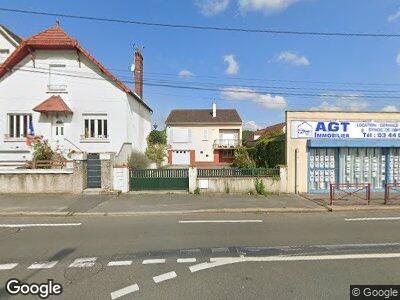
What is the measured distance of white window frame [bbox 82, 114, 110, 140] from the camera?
756 inches

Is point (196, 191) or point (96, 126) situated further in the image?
point (96, 126)

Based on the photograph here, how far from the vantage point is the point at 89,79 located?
19.1 metres

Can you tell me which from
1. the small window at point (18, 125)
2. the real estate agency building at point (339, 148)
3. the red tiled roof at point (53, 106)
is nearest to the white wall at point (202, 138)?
the red tiled roof at point (53, 106)

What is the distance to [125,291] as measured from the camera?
4.38m

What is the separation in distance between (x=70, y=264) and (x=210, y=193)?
8778mm

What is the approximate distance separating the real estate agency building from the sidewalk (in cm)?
192

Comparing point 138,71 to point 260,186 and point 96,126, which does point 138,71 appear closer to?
point 96,126

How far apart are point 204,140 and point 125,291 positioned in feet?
118

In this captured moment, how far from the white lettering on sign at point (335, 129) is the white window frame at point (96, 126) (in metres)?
11.6

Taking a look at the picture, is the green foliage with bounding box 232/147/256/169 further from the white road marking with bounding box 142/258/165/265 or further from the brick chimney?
the brick chimney

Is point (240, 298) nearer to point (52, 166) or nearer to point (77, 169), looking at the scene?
point (77, 169)

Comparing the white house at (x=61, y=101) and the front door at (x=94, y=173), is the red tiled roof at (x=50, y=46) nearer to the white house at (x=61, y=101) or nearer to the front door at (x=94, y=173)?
the white house at (x=61, y=101)

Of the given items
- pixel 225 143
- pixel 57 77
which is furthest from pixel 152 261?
pixel 225 143

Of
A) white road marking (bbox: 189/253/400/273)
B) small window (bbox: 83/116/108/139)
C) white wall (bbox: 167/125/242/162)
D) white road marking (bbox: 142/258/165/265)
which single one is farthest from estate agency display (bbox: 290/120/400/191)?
white wall (bbox: 167/125/242/162)
